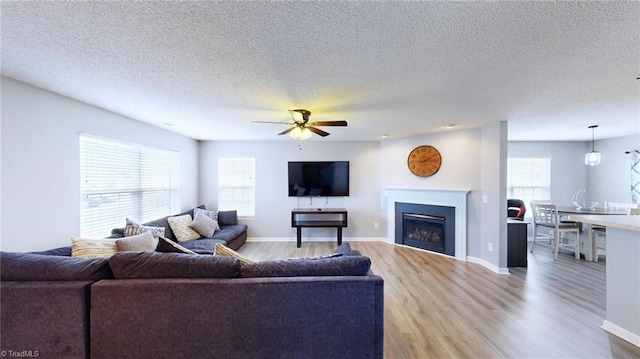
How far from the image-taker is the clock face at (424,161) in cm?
467

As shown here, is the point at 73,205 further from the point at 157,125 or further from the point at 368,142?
the point at 368,142

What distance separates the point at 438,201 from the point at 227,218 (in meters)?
4.37

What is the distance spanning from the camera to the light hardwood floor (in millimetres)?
1993

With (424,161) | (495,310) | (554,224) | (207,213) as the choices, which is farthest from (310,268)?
(554,224)

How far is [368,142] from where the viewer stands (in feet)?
18.0

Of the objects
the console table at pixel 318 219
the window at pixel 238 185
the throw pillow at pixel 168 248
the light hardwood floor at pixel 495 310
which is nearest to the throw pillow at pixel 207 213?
the window at pixel 238 185

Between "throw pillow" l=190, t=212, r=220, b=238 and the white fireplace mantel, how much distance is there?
3.67 meters

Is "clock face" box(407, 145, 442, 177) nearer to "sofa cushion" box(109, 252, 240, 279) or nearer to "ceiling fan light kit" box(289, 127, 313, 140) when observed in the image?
"ceiling fan light kit" box(289, 127, 313, 140)

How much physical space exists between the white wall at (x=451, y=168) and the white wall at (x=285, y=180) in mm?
385

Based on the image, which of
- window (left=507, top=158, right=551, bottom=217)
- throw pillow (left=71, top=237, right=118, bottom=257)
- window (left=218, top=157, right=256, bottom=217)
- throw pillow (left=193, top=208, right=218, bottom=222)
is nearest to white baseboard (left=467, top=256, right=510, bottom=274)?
window (left=507, top=158, right=551, bottom=217)

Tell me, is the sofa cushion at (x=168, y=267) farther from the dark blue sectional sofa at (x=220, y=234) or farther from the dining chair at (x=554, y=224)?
the dining chair at (x=554, y=224)

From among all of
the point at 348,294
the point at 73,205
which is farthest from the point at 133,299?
the point at 73,205

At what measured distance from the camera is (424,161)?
15.8 feet

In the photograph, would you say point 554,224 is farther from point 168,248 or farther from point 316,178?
point 168,248
